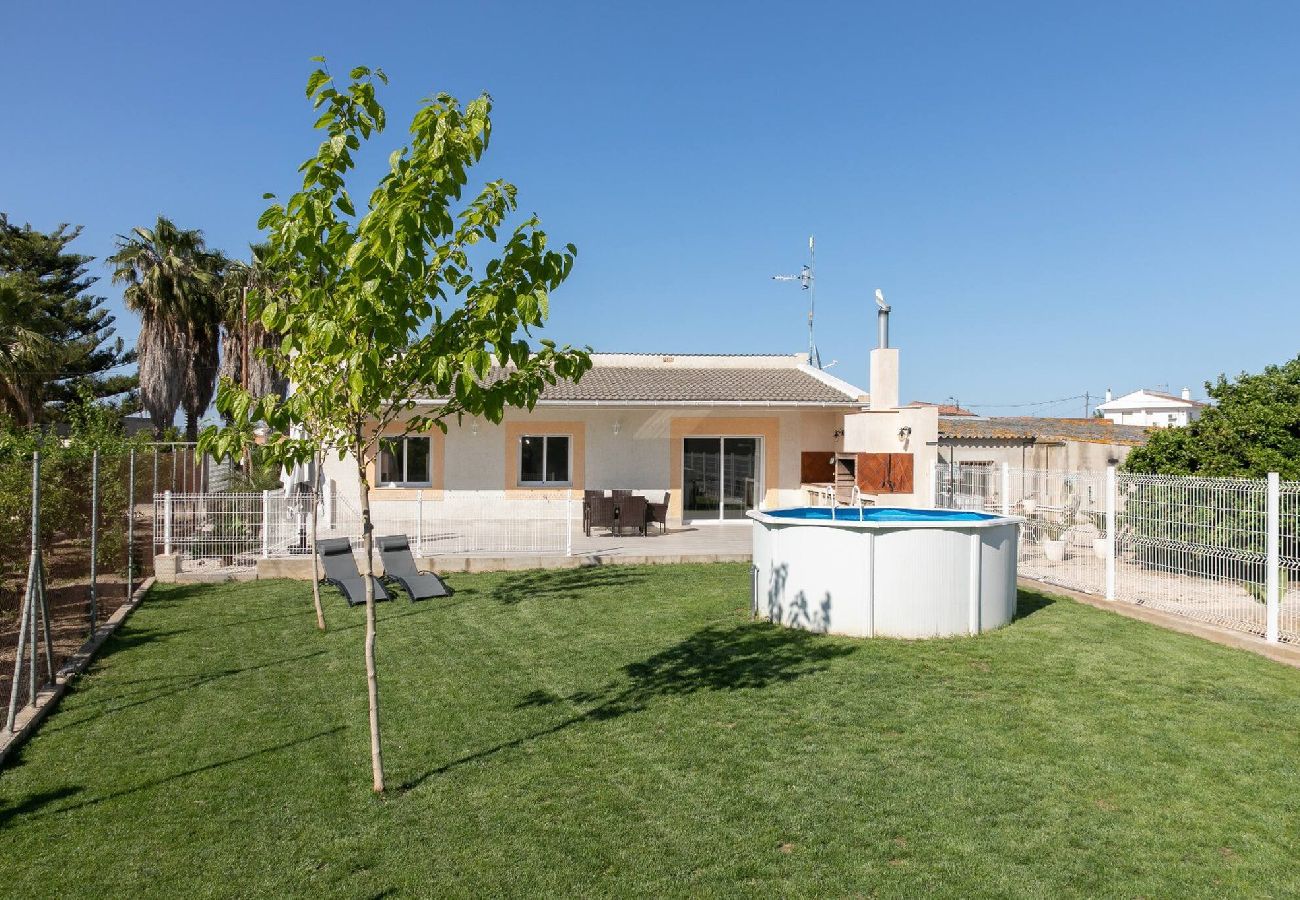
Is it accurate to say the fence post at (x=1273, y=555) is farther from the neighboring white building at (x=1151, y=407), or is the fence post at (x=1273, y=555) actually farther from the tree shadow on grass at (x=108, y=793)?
the neighboring white building at (x=1151, y=407)

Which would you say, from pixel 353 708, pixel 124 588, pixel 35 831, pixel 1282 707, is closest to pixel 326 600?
pixel 124 588

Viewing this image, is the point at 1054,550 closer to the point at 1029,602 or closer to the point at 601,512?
the point at 1029,602

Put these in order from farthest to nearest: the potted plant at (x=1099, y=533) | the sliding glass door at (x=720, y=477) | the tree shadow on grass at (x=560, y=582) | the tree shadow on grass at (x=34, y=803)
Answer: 1. the sliding glass door at (x=720, y=477)
2. the tree shadow on grass at (x=560, y=582)
3. the potted plant at (x=1099, y=533)
4. the tree shadow on grass at (x=34, y=803)

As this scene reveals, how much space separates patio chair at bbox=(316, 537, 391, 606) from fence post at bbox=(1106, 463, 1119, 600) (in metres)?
9.82

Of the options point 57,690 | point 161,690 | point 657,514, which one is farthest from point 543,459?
point 57,690

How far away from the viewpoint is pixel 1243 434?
13.3m

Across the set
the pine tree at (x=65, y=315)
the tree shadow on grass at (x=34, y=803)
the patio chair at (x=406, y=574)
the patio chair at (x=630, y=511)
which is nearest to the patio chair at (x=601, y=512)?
the patio chair at (x=630, y=511)

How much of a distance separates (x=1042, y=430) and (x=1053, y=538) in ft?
55.4

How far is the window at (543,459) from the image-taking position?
20141 mm

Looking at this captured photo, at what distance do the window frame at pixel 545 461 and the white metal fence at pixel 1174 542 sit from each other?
985 centimetres

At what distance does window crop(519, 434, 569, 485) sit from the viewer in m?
20.1

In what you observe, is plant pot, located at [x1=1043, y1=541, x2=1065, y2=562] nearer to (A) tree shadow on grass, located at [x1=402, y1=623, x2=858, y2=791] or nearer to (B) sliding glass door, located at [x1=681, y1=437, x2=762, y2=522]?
(A) tree shadow on grass, located at [x1=402, y1=623, x2=858, y2=791]

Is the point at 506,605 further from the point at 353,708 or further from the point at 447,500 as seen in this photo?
the point at 447,500

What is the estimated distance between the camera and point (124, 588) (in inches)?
512
